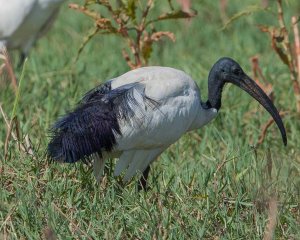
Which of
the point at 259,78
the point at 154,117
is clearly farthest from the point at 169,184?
the point at 259,78

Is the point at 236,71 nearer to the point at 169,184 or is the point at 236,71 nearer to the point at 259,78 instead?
the point at 169,184

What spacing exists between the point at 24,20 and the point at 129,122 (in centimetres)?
257

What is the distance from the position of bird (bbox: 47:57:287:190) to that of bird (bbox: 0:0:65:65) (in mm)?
2102

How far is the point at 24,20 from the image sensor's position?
281 inches

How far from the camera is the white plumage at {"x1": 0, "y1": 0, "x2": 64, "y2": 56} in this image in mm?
6980

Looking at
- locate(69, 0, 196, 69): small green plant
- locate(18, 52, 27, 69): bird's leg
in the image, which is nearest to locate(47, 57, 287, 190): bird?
locate(69, 0, 196, 69): small green plant

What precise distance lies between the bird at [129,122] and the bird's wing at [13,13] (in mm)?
2086

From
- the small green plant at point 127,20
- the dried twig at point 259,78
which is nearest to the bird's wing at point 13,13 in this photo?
the small green plant at point 127,20

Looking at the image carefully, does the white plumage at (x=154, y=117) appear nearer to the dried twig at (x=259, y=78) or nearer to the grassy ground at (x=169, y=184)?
the grassy ground at (x=169, y=184)

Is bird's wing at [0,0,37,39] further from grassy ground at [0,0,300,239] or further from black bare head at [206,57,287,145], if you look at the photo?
black bare head at [206,57,287,145]

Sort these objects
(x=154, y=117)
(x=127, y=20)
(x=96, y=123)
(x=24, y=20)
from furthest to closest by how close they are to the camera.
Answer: (x=24, y=20)
(x=127, y=20)
(x=154, y=117)
(x=96, y=123)

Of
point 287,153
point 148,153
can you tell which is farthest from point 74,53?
point 148,153

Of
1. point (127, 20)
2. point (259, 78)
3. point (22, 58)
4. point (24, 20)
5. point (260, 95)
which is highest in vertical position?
point (127, 20)

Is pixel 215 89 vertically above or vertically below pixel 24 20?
below
